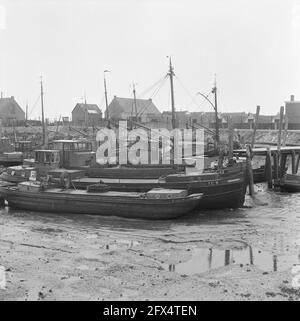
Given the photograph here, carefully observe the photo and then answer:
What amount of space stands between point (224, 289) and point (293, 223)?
9.85 m

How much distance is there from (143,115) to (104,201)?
53968 mm

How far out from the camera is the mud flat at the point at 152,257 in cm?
1110

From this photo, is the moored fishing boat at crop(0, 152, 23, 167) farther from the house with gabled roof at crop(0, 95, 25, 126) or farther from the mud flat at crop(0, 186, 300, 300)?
the house with gabled roof at crop(0, 95, 25, 126)

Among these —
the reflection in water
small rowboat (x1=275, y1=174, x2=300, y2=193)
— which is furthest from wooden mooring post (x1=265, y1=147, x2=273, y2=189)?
the reflection in water

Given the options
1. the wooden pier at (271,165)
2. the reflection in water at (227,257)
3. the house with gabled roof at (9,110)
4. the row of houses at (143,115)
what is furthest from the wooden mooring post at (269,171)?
the house with gabled roof at (9,110)

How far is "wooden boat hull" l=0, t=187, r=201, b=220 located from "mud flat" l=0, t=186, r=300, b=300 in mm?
550

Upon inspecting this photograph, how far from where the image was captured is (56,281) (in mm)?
11805

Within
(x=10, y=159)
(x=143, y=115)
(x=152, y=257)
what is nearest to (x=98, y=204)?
(x=152, y=257)

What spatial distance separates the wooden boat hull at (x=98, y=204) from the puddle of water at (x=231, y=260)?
198 inches

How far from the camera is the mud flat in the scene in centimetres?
1110

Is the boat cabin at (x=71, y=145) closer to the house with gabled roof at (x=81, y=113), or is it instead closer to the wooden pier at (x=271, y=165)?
the wooden pier at (x=271, y=165)
